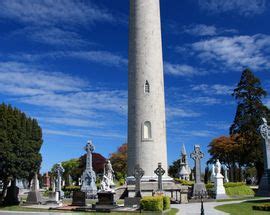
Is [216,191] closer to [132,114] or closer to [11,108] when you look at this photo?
[132,114]

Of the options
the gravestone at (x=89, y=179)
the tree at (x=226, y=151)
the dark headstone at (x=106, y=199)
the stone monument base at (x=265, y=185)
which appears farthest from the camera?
the tree at (x=226, y=151)

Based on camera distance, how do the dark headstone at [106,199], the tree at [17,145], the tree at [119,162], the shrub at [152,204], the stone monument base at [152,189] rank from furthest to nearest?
the tree at [119,162], the stone monument base at [152,189], the tree at [17,145], the dark headstone at [106,199], the shrub at [152,204]

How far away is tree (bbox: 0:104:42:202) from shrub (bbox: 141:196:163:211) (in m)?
13.2

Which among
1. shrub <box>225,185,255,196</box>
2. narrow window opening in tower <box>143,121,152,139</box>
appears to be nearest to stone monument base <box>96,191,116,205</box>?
narrow window opening in tower <box>143,121,152,139</box>

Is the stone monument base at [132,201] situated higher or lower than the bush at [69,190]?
higher

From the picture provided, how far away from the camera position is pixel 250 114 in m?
55.0

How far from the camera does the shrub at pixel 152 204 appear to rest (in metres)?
22.2

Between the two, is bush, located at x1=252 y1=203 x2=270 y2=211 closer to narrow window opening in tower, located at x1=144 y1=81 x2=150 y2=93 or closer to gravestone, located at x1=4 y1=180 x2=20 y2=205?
narrow window opening in tower, located at x1=144 y1=81 x2=150 y2=93

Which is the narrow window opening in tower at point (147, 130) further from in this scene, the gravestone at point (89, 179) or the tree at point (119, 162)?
the tree at point (119, 162)

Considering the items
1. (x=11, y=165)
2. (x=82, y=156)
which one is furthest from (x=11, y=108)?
(x=82, y=156)

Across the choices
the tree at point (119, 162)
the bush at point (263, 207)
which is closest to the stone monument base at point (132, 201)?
the bush at point (263, 207)

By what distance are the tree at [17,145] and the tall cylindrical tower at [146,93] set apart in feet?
28.0

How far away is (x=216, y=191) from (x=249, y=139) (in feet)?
75.9

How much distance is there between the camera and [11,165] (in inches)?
1217
